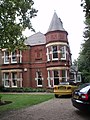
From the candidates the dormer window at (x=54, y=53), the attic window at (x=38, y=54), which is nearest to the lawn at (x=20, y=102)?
the dormer window at (x=54, y=53)

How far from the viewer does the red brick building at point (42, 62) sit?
31.0m

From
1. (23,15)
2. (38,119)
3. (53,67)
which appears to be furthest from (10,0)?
(53,67)

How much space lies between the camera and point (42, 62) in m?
33.0

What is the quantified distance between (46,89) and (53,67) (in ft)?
9.49

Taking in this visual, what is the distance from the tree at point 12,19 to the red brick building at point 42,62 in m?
16.6

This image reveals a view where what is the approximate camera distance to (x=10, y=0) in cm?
1309

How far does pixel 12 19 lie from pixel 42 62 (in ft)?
63.6

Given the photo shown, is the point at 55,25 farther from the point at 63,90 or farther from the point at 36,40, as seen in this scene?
the point at 63,90

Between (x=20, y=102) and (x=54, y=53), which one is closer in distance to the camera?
(x=20, y=102)

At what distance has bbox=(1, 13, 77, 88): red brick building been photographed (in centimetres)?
3095

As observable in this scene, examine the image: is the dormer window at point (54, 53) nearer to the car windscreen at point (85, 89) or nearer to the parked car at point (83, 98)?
the parked car at point (83, 98)

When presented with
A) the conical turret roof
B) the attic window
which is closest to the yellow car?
Result: the conical turret roof

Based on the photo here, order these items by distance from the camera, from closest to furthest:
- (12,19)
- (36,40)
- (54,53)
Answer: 1. (12,19)
2. (54,53)
3. (36,40)

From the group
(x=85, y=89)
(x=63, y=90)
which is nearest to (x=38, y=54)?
(x=63, y=90)
